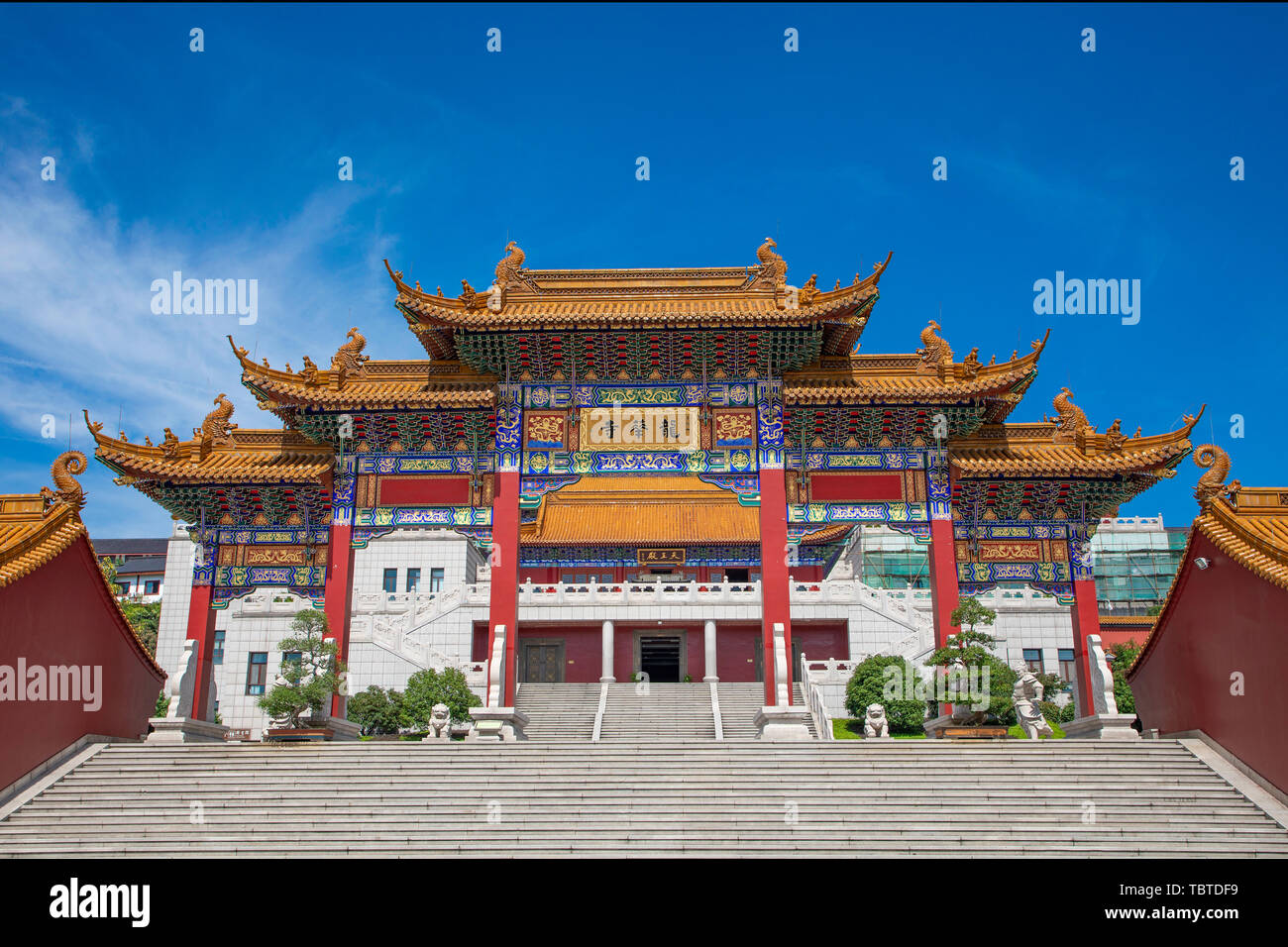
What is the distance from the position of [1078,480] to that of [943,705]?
18.2 feet

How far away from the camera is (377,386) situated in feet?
61.6

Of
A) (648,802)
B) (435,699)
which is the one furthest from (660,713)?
(648,802)

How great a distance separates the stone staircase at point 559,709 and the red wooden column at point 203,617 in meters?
6.68

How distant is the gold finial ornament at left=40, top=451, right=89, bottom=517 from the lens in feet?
43.3

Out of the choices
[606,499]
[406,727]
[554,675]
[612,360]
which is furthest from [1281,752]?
[606,499]

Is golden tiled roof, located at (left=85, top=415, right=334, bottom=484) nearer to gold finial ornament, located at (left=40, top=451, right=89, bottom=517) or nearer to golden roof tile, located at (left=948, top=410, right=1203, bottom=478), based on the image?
gold finial ornament, located at (left=40, top=451, right=89, bottom=517)

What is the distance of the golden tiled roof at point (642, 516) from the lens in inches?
1243

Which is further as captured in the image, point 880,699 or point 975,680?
point 880,699

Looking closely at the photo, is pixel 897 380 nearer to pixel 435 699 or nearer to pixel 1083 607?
pixel 1083 607

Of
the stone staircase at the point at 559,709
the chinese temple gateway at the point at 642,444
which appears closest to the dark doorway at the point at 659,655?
the stone staircase at the point at 559,709

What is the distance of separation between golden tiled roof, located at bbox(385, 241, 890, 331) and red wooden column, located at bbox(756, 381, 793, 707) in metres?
1.62

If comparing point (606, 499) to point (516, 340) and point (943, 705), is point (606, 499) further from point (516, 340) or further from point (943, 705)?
point (943, 705)

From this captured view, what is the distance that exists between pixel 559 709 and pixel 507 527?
8307 mm

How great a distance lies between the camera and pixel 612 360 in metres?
18.1
